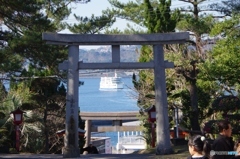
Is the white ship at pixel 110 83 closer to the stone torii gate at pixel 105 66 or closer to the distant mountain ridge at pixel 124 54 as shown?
the distant mountain ridge at pixel 124 54

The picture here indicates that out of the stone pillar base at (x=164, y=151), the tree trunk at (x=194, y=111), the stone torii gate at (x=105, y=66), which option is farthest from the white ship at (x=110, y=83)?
Answer: the stone pillar base at (x=164, y=151)

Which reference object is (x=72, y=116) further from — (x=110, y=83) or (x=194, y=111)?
(x=110, y=83)

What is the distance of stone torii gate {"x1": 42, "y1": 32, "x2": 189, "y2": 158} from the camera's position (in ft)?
47.7

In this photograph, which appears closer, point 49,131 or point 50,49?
point 50,49

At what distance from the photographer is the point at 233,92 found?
18828mm

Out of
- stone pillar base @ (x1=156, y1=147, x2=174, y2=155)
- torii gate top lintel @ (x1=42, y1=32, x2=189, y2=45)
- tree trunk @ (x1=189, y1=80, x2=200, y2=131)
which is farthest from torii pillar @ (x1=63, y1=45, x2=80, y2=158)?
tree trunk @ (x1=189, y1=80, x2=200, y2=131)

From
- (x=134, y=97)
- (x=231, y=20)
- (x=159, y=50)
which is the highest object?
(x=231, y=20)

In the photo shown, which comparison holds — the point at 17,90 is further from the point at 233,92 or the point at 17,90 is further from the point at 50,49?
the point at 233,92

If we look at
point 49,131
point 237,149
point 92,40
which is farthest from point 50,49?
point 237,149

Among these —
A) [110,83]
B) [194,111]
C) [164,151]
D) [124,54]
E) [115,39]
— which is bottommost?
[164,151]

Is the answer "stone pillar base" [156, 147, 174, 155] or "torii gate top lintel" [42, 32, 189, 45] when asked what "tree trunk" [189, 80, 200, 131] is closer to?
"stone pillar base" [156, 147, 174, 155]

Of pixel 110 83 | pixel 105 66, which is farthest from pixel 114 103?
pixel 105 66

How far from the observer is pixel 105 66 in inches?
580

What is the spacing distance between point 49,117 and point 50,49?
6.05m
